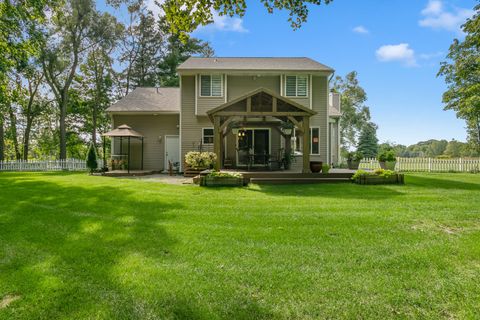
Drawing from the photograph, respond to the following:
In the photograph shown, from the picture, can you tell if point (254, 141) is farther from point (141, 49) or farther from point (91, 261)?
point (141, 49)

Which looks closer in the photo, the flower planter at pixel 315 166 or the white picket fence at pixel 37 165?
the flower planter at pixel 315 166

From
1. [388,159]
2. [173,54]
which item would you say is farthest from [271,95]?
[173,54]

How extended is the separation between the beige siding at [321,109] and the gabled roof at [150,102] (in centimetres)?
758

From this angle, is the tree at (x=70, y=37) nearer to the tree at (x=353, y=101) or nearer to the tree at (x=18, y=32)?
the tree at (x=18, y=32)

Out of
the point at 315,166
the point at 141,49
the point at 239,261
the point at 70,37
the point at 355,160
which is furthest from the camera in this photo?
the point at 141,49

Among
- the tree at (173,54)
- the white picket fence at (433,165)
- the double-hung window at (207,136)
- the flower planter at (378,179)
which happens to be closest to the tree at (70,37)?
the tree at (173,54)

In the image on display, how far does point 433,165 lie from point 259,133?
12.8 meters

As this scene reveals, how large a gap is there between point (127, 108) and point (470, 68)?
2430cm

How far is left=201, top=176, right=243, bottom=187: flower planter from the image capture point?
28.9ft

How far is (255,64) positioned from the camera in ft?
49.5

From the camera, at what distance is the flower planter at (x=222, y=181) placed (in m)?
8.81

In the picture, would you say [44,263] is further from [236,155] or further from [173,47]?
[173,47]

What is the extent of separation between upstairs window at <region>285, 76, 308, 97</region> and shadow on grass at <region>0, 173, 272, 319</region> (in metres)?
10.5

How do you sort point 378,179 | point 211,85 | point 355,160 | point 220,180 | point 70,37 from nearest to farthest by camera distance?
point 220,180, point 378,179, point 211,85, point 355,160, point 70,37
